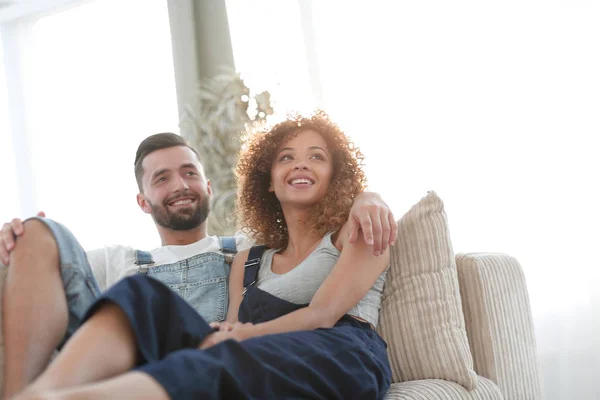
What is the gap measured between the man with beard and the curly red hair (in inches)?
3.8

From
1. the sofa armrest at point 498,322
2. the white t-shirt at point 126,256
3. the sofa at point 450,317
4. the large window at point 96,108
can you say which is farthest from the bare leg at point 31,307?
the large window at point 96,108

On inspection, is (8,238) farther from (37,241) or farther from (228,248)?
(228,248)

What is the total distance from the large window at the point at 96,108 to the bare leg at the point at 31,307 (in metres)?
2.37

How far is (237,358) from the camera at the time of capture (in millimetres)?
1095

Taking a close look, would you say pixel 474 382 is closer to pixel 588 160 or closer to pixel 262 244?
pixel 262 244

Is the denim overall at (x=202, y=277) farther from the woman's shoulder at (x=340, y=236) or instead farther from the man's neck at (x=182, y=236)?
the woman's shoulder at (x=340, y=236)

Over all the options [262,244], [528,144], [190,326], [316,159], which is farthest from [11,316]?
[528,144]

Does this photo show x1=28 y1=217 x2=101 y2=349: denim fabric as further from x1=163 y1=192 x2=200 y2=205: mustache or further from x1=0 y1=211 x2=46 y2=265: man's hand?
x1=163 y1=192 x2=200 y2=205: mustache

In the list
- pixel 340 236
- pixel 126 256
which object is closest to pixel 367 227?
pixel 340 236

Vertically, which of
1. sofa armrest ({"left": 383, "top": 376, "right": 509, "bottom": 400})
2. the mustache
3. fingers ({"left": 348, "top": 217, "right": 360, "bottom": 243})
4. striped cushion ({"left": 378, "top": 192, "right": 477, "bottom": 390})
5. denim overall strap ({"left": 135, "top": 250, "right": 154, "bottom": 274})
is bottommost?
sofa armrest ({"left": 383, "top": 376, "right": 509, "bottom": 400})

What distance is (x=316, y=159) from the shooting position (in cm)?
187

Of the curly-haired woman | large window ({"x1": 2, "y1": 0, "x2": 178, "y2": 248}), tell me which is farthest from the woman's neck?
large window ({"x1": 2, "y1": 0, "x2": 178, "y2": 248})

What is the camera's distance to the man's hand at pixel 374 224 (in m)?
1.45

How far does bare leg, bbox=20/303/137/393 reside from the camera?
1.01m
